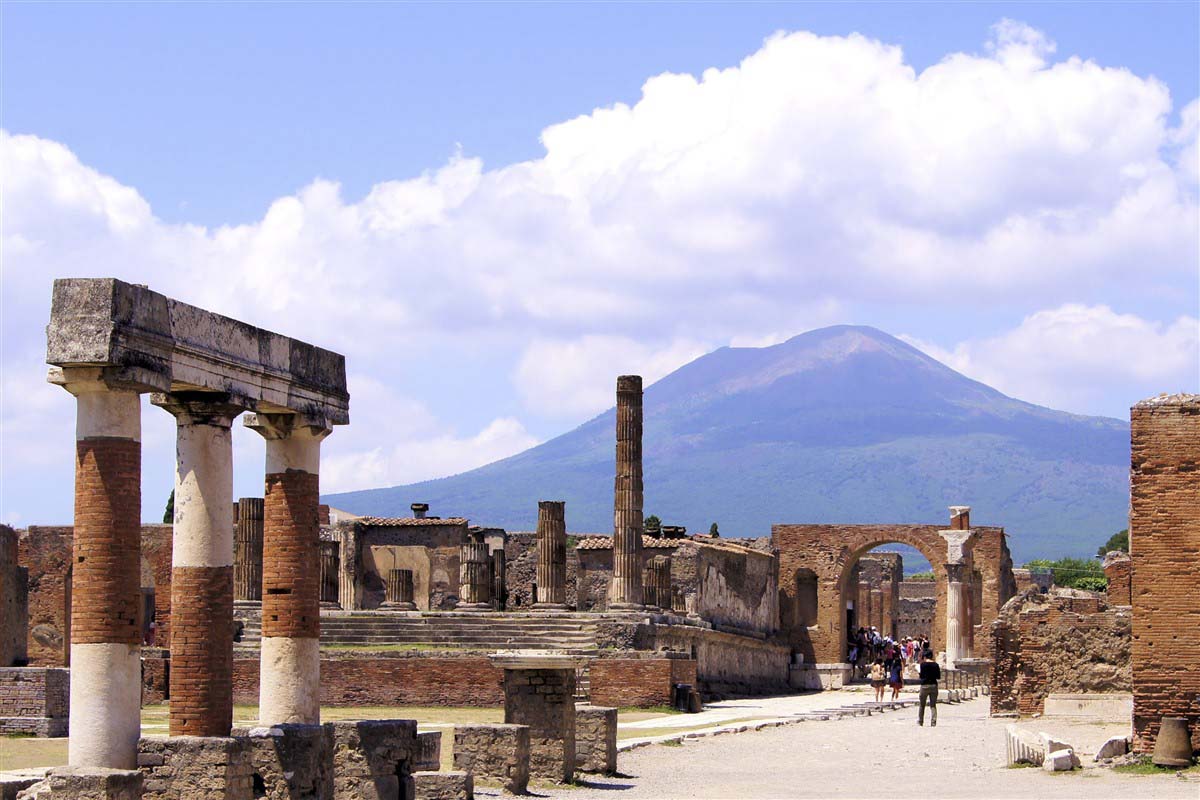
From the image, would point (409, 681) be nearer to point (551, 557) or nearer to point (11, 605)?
point (551, 557)

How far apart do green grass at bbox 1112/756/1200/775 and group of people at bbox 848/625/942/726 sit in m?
11.0

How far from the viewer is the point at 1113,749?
2142cm

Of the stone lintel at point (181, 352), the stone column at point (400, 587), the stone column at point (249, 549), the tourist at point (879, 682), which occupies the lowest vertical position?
the tourist at point (879, 682)

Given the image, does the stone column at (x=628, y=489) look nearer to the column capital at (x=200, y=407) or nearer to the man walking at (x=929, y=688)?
the man walking at (x=929, y=688)

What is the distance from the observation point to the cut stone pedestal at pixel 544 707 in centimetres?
2189

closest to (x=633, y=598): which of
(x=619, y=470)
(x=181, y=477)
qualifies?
(x=619, y=470)

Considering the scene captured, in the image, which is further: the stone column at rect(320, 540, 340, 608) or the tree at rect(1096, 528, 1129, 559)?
the tree at rect(1096, 528, 1129, 559)

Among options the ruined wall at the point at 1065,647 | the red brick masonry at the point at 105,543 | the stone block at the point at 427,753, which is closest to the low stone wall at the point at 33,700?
the stone block at the point at 427,753

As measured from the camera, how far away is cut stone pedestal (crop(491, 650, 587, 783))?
71.8ft

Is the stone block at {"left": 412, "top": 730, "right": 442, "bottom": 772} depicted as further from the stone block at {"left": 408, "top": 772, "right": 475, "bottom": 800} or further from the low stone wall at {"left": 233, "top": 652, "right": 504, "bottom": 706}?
the low stone wall at {"left": 233, "top": 652, "right": 504, "bottom": 706}

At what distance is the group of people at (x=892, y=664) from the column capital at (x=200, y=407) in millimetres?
17302

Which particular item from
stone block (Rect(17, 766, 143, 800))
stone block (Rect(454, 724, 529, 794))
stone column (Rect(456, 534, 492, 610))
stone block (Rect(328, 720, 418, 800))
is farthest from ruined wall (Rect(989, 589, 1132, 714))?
stone block (Rect(17, 766, 143, 800))

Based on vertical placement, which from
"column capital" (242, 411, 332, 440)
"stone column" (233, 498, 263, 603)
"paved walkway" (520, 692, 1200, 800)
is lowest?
"paved walkway" (520, 692, 1200, 800)

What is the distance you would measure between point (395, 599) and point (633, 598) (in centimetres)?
628
